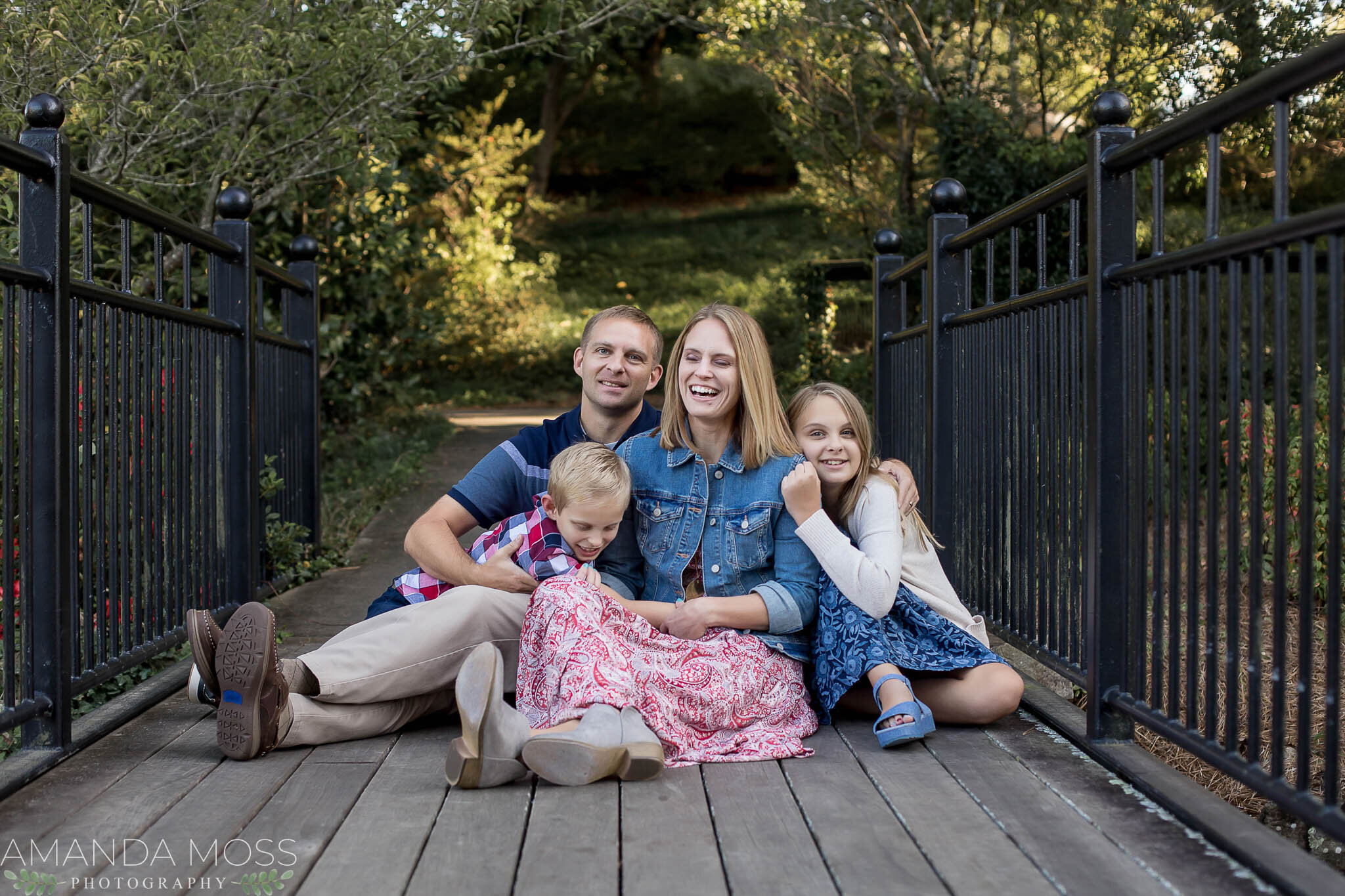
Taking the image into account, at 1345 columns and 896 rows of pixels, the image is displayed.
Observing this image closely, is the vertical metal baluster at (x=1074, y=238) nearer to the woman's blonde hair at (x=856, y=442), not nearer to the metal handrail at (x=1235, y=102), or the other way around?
the metal handrail at (x=1235, y=102)

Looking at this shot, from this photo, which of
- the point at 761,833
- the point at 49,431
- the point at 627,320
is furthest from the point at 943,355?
the point at 49,431

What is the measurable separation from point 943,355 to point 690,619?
163 centimetres

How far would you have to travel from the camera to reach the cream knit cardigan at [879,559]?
8.92ft

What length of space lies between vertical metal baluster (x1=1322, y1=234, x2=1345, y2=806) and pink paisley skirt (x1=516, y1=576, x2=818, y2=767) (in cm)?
115

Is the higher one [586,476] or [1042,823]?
[586,476]

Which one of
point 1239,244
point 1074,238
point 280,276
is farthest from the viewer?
point 280,276

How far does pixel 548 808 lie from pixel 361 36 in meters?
4.29

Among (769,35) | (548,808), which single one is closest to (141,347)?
(548,808)

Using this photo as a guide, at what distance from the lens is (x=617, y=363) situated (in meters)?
3.14

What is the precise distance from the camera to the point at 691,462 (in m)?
2.94

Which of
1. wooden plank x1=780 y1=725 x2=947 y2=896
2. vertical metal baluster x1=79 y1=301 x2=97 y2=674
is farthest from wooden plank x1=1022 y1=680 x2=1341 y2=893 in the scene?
vertical metal baluster x1=79 y1=301 x2=97 y2=674

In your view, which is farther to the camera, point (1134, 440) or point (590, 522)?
point (590, 522)

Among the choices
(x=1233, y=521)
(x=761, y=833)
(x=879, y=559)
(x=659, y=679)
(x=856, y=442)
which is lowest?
(x=761, y=833)

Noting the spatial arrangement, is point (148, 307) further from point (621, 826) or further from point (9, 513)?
point (621, 826)
